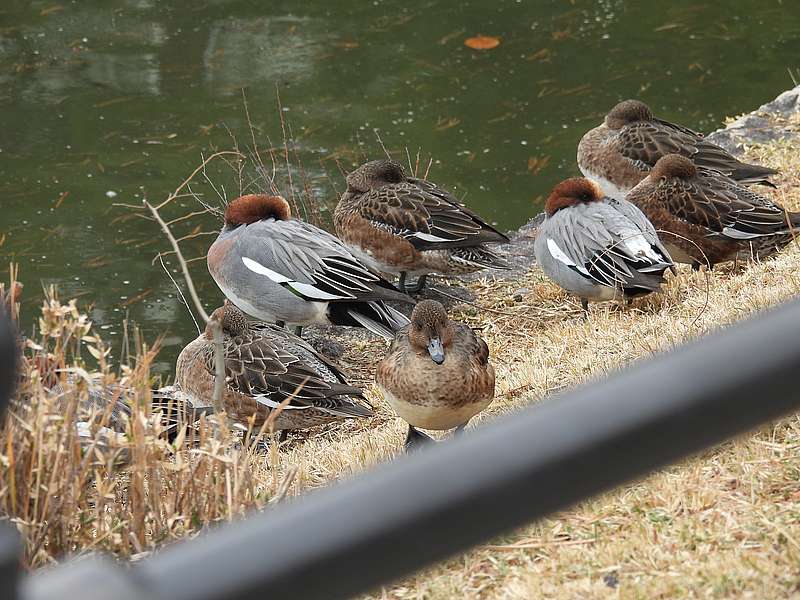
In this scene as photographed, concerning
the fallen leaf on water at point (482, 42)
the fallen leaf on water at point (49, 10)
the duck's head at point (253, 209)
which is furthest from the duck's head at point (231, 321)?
the fallen leaf on water at point (49, 10)

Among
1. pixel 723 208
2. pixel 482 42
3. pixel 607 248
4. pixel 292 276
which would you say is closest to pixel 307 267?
pixel 292 276

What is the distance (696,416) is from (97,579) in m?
0.38

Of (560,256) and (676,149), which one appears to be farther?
(676,149)

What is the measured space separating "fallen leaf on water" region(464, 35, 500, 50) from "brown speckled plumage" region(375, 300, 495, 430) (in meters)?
7.35

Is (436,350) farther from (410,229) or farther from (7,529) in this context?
(7,529)

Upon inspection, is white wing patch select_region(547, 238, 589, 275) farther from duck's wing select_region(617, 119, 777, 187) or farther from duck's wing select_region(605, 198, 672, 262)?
duck's wing select_region(617, 119, 777, 187)

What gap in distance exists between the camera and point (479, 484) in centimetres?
69

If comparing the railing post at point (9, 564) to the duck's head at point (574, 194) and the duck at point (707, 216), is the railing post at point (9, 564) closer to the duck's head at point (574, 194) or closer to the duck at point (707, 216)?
the duck at point (707, 216)

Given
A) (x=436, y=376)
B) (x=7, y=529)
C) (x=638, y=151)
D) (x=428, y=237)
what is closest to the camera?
(x=7, y=529)

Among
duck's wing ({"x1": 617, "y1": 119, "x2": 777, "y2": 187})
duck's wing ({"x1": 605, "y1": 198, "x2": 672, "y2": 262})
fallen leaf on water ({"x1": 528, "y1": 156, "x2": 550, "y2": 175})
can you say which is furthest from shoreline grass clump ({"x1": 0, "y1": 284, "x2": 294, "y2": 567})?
fallen leaf on water ({"x1": 528, "y1": 156, "x2": 550, "y2": 175})

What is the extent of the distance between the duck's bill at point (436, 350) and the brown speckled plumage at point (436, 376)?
0.9 inches

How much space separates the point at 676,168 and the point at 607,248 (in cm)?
86

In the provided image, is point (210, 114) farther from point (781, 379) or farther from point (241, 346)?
point (781, 379)

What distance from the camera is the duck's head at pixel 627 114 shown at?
802 cm
